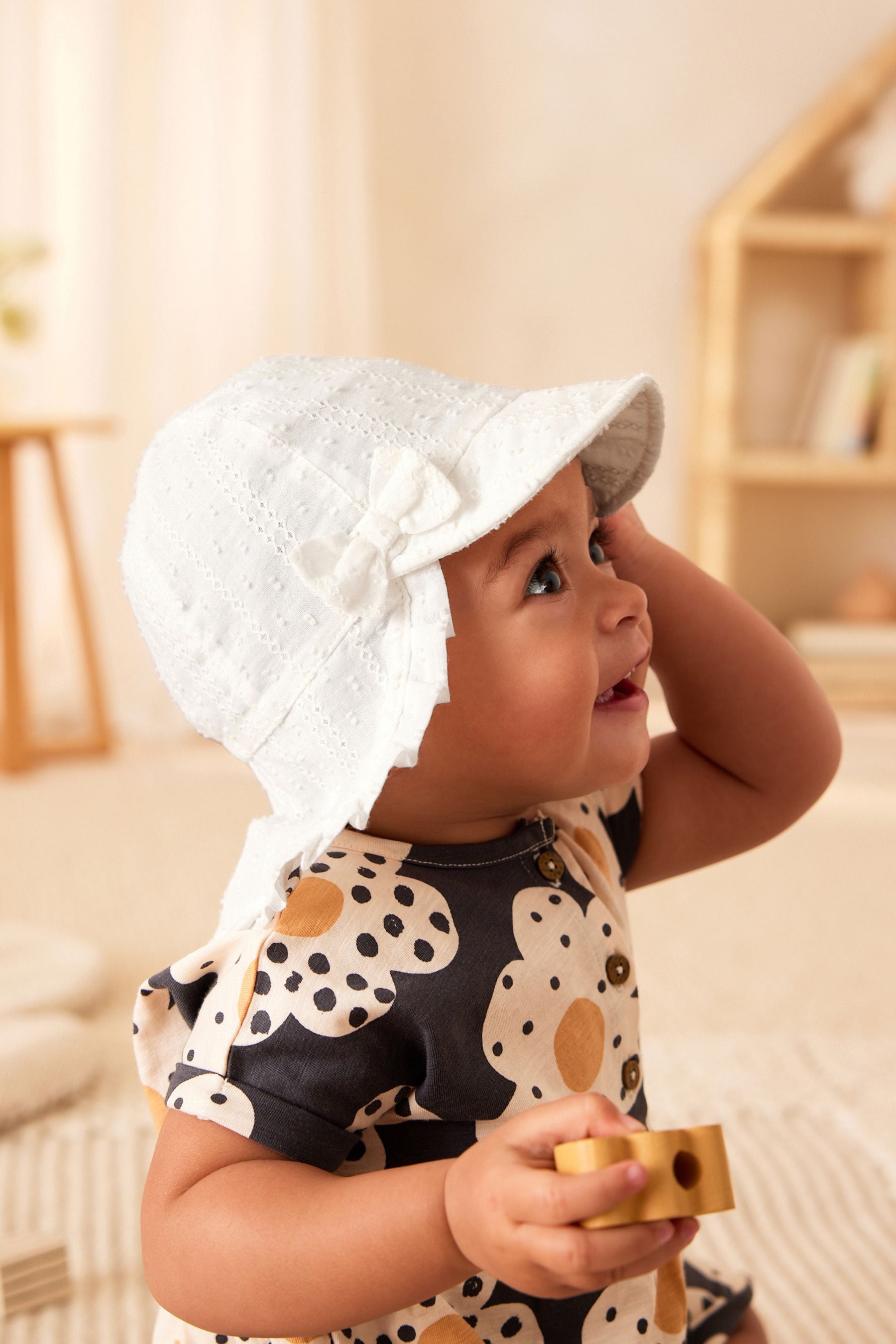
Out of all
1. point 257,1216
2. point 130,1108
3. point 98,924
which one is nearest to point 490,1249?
point 257,1216

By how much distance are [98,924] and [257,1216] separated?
1000mm

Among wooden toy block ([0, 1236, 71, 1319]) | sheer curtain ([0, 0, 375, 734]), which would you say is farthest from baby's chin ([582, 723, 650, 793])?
sheer curtain ([0, 0, 375, 734])

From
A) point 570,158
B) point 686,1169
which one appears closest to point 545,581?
point 686,1169

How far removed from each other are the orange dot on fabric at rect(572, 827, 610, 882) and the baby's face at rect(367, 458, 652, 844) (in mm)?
79

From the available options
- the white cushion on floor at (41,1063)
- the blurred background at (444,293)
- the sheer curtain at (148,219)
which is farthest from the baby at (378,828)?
the sheer curtain at (148,219)

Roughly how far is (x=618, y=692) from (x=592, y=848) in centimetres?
10

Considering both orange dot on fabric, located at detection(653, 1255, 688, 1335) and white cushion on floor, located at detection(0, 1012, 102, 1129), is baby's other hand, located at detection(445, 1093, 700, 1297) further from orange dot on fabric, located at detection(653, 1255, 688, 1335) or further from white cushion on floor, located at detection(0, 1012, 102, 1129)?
white cushion on floor, located at detection(0, 1012, 102, 1129)

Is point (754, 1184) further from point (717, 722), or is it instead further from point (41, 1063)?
point (41, 1063)

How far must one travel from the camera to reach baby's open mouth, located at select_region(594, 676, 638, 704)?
544 mm

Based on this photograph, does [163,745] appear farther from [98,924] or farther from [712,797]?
[712,797]

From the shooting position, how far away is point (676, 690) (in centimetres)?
66

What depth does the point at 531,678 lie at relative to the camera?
19.8 inches

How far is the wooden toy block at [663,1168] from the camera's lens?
1.21 ft

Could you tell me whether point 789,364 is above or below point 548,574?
below
